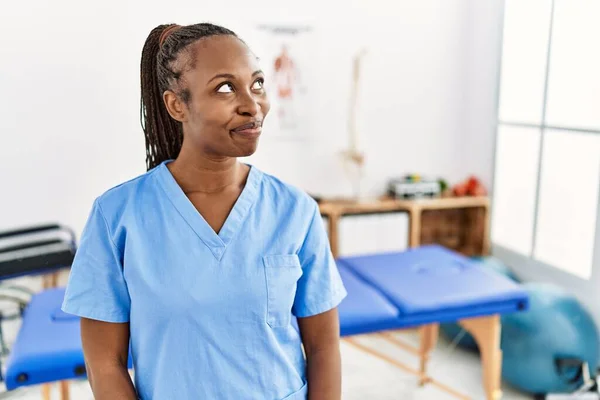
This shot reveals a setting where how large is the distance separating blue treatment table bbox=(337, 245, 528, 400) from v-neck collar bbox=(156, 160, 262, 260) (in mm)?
900

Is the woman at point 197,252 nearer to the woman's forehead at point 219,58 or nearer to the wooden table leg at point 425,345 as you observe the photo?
the woman's forehead at point 219,58

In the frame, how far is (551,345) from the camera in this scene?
7.31 feet

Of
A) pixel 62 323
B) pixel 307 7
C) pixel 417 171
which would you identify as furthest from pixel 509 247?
pixel 62 323

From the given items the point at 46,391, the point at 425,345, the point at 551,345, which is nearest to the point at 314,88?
the point at 425,345

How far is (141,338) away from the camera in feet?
2.75

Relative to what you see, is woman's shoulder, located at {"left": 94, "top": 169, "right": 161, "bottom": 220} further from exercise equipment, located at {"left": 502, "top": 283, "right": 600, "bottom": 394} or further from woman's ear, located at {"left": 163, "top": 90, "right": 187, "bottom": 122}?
exercise equipment, located at {"left": 502, "top": 283, "right": 600, "bottom": 394}

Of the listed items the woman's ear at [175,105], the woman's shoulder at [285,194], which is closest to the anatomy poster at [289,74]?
the woman's shoulder at [285,194]

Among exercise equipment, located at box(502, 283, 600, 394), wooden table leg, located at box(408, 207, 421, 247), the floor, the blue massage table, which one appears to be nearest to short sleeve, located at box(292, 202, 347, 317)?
the blue massage table

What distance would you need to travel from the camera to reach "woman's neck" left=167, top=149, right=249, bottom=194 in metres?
0.87

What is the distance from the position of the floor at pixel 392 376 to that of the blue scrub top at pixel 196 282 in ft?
4.54

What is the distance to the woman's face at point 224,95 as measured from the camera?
2.56 feet

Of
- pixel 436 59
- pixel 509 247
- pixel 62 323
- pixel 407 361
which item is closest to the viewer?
pixel 62 323

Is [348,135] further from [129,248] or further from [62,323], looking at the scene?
[129,248]

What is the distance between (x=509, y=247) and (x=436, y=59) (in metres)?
1.05
